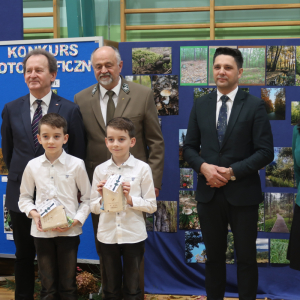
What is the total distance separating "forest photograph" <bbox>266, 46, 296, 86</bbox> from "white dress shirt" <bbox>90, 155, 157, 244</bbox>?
57.1 inches

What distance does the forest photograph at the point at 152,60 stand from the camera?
304 centimetres

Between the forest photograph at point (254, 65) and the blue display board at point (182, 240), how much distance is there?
0.04 m

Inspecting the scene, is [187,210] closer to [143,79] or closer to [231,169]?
[231,169]

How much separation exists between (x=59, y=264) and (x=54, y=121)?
80 cm

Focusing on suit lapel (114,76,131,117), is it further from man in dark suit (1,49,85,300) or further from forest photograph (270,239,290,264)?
forest photograph (270,239,290,264)

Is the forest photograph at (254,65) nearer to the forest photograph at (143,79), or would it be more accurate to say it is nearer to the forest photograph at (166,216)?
the forest photograph at (143,79)

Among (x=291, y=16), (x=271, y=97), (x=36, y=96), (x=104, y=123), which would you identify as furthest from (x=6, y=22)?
(x=291, y=16)

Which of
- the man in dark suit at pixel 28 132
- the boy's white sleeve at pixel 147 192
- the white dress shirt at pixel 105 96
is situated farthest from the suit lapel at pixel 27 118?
the boy's white sleeve at pixel 147 192

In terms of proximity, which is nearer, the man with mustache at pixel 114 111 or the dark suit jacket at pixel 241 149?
the dark suit jacket at pixel 241 149

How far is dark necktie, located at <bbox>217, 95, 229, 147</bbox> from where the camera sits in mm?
2283

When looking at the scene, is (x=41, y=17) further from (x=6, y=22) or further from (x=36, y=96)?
(x=36, y=96)

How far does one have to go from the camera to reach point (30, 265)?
2.39 m

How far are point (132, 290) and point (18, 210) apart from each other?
0.83 meters

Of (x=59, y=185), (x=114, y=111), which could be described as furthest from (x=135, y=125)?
(x=59, y=185)
